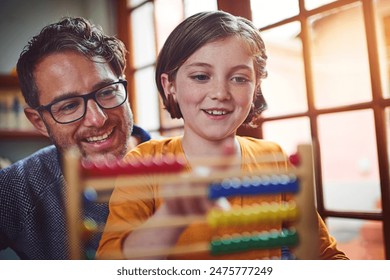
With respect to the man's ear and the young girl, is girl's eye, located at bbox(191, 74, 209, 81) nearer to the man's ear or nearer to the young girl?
the young girl

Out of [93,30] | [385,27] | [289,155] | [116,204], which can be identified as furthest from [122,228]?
[385,27]

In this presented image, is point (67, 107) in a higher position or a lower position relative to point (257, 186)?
higher

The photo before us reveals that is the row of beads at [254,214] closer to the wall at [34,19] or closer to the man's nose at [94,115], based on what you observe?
the man's nose at [94,115]

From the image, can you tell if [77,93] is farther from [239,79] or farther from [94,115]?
[239,79]

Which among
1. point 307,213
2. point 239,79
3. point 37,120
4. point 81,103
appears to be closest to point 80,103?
point 81,103

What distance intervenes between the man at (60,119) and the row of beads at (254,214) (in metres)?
0.29

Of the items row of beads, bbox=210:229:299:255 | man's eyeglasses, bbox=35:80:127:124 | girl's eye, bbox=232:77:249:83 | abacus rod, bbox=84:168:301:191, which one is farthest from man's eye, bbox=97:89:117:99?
row of beads, bbox=210:229:299:255

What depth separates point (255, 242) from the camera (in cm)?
97

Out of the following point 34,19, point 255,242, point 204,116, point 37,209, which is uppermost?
point 34,19

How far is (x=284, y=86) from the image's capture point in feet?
3.43

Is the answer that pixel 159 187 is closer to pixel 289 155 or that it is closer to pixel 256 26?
pixel 289 155

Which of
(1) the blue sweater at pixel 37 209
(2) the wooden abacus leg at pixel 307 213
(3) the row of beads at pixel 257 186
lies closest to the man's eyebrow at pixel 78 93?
(1) the blue sweater at pixel 37 209

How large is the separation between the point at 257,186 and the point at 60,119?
1.73 ft

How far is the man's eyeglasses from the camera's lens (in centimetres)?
107
